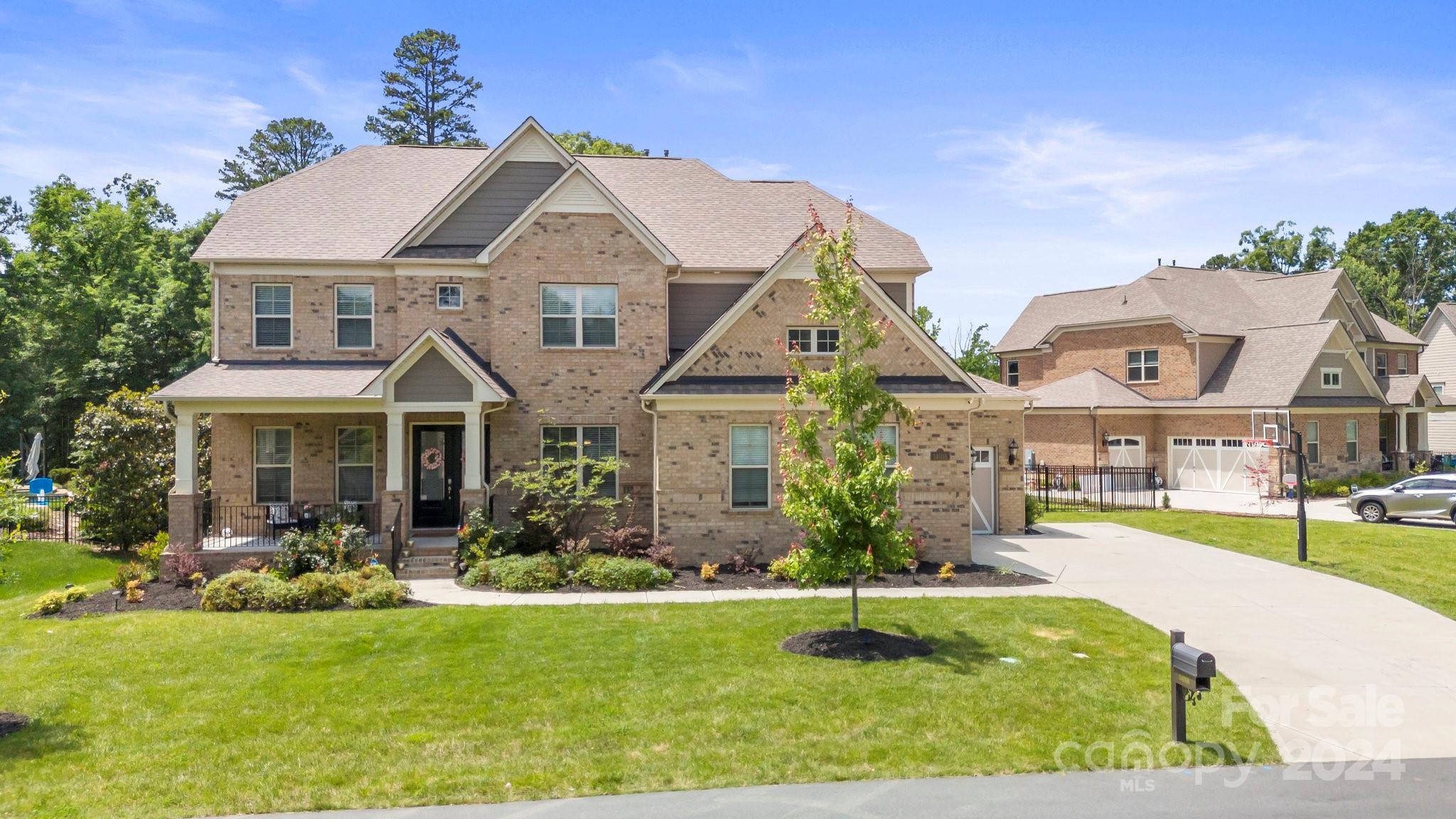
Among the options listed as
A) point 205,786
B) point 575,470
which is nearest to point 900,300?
point 575,470

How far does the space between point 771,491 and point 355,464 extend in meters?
9.39

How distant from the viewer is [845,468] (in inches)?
445

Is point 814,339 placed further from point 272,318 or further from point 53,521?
point 53,521

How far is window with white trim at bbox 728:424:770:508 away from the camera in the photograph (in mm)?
17844

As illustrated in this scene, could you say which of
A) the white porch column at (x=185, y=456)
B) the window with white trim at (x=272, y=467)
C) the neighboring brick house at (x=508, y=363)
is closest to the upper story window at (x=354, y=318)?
the neighboring brick house at (x=508, y=363)

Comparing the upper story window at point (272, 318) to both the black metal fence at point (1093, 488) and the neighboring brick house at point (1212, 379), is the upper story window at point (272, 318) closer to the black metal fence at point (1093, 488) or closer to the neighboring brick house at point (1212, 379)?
the black metal fence at point (1093, 488)

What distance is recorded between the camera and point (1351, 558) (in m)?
19.2

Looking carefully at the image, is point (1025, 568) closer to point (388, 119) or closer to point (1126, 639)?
point (1126, 639)

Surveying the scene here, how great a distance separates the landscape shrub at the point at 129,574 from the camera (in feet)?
51.5

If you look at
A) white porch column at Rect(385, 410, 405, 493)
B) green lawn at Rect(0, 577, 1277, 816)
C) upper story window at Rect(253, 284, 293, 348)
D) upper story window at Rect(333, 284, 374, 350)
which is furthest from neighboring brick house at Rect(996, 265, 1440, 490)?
upper story window at Rect(253, 284, 293, 348)

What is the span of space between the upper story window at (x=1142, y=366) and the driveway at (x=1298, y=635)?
67.5ft

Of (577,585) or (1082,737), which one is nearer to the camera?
(1082,737)

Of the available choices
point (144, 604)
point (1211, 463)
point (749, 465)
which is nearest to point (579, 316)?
point (749, 465)

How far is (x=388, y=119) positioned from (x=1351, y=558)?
2131 inches
